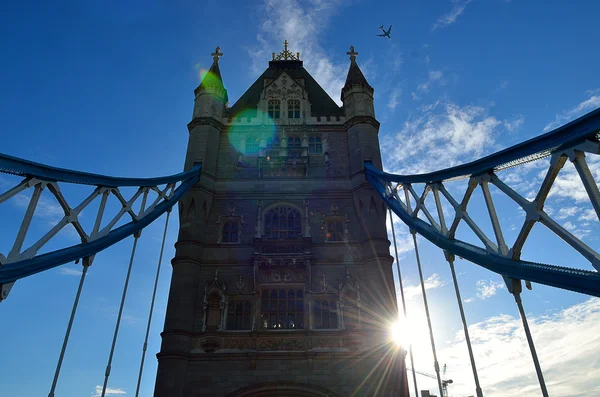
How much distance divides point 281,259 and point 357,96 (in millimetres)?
11387

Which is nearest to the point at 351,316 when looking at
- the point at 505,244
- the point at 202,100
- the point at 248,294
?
the point at 248,294

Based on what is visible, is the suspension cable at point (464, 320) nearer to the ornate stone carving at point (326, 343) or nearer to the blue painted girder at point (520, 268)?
the blue painted girder at point (520, 268)

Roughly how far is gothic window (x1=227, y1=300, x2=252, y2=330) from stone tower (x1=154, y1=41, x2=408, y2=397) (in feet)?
0.15

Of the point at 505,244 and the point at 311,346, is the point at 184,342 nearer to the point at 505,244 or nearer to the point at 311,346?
the point at 311,346

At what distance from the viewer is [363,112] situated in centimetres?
2402

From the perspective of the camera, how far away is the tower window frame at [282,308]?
18.2 metres

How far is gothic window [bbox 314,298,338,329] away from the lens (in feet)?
59.7

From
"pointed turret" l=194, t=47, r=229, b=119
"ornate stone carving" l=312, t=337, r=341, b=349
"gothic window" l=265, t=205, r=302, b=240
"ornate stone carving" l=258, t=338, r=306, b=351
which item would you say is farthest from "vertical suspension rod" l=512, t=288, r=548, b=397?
"pointed turret" l=194, t=47, r=229, b=119

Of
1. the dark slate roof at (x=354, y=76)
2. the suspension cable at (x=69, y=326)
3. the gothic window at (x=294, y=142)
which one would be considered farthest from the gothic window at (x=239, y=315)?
the dark slate roof at (x=354, y=76)

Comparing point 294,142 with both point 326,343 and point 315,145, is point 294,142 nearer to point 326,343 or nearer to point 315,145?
point 315,145

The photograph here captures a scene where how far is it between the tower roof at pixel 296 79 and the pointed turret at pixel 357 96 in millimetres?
1029

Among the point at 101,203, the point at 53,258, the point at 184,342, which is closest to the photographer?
the point at 53,258

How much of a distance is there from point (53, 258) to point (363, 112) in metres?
17.9

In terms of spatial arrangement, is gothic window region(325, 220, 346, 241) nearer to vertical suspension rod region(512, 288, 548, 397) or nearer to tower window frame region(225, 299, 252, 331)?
tower window frame region(225, 299, 252, 331)
